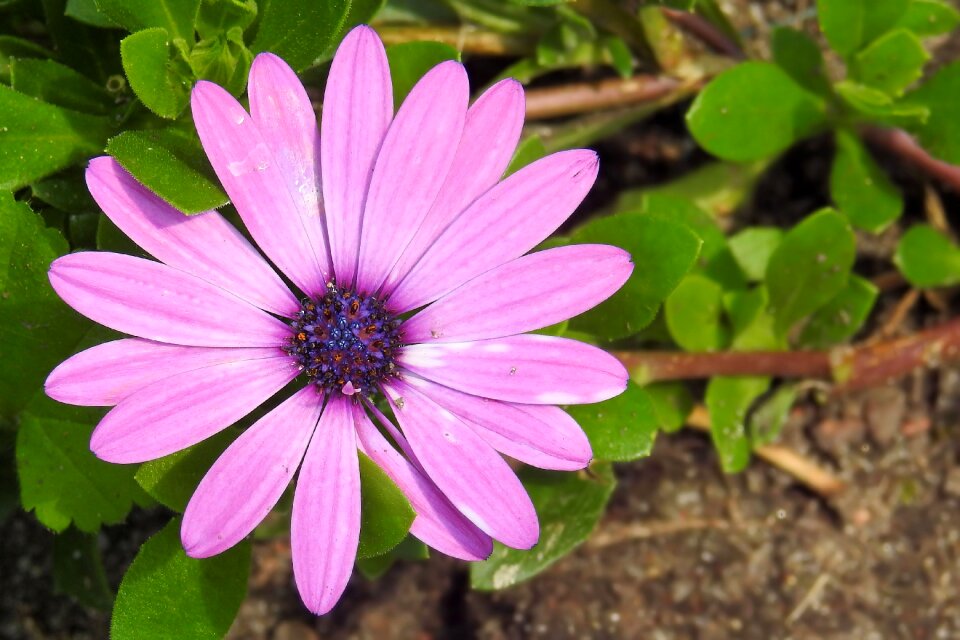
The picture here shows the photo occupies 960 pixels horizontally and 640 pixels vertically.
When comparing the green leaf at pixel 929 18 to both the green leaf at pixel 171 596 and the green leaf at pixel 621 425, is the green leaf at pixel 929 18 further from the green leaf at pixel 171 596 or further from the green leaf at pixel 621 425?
the green leaf at pixel 171 596

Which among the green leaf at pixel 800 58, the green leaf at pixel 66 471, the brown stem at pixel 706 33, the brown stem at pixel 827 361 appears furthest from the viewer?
the brown stem at pixel 706 33

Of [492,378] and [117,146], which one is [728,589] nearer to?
[492,378]

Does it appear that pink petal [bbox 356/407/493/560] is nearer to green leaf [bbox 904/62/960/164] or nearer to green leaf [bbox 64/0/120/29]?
green leaf [bbox 64/0/120/29]

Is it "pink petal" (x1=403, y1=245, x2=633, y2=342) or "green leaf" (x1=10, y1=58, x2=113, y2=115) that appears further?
"green leaf" (x1=10, y1=58, x2=113, y2=115)

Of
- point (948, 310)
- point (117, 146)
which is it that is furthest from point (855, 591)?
point (117, 146)

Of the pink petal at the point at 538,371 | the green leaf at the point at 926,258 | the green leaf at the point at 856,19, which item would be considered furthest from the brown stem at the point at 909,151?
the pink petal at the point at 538,371

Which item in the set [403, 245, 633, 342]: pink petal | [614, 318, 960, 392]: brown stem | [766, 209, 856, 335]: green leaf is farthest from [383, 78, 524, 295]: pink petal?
[766, 209, 856, 335]: green leaf
